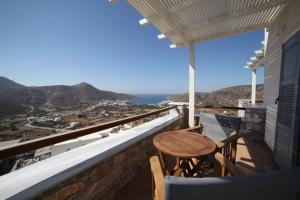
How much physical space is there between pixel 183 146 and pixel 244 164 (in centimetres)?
172

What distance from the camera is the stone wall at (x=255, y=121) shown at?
365 centimetres

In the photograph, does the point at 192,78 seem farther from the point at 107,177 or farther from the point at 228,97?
the point at 228,97

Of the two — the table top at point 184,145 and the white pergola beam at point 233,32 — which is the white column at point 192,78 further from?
the table top at point 184,145

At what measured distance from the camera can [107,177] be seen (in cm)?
174

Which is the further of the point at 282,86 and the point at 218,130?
the point at 218,130

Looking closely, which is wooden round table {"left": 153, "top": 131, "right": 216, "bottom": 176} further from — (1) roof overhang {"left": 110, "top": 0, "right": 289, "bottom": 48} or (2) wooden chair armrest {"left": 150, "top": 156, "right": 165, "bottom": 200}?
(1) roof overhang {"left": 110, "top": 0, "right": 289, "bottom": 48}

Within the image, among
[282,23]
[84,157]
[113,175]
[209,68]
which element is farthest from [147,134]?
[209,68]

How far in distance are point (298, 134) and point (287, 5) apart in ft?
7.37

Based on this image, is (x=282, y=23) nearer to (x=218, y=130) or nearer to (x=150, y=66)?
(x=218, y=130)

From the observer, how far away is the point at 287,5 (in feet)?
8.26

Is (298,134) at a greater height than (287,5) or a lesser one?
lesser

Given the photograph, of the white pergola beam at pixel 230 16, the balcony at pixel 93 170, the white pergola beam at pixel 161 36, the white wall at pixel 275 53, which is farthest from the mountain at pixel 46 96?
the white wall at pixel 275 53

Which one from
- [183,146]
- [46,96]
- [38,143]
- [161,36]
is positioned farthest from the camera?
[46,96]

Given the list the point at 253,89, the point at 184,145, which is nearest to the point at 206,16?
the point at 184,145
